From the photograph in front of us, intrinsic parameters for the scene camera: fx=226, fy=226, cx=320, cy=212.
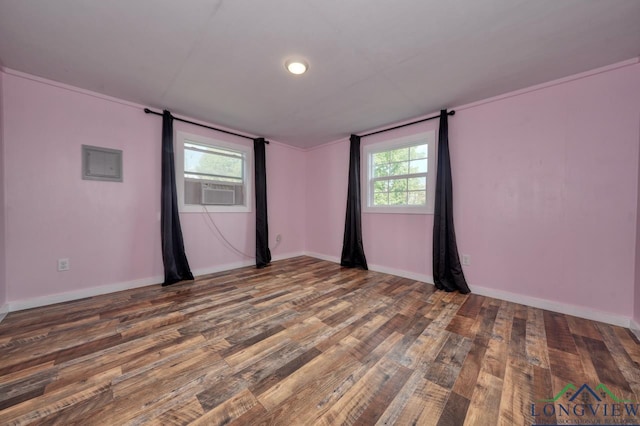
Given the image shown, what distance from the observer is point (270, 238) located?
4.46m

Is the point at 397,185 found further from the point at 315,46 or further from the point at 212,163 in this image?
the point at 212,163

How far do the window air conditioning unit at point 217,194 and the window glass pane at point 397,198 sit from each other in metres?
2.64

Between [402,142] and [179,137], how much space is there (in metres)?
3.32

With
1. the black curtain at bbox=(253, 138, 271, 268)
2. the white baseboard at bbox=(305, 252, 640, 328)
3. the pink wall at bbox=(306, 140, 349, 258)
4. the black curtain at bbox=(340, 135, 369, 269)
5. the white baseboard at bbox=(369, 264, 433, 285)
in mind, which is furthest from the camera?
the pink wall at bbox=(306, 140, 349, 258)

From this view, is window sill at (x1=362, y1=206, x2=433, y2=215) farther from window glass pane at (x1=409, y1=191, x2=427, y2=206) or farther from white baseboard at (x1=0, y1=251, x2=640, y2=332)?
white baseboard at (x1=0, y1=251, x2=640, y2=332)

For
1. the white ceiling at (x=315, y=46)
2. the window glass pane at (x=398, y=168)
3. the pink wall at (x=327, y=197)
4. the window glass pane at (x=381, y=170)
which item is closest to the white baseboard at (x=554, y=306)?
the window glass pane at (x=398, y=168)

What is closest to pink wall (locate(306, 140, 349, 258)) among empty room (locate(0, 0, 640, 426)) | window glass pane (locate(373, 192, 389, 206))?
empty room (locate(0, 0, 640, 426))

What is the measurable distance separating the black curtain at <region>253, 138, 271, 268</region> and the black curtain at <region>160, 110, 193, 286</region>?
1223 mm

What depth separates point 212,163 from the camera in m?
3.68

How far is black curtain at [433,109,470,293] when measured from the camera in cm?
289

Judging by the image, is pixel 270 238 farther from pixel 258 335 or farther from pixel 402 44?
pixel 402 44

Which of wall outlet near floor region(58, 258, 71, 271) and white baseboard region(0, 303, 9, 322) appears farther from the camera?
wall outlet near floor region(58, 258, 71, 271)

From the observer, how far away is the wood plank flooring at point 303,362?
45.4 inches

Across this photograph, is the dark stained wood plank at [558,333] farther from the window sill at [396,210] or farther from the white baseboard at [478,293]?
the window sill at [396,210]
